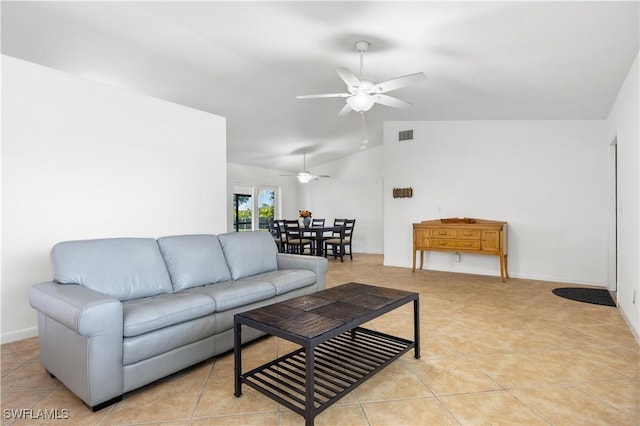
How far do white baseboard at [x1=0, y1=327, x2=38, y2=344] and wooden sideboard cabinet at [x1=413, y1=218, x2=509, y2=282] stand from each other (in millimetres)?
5077

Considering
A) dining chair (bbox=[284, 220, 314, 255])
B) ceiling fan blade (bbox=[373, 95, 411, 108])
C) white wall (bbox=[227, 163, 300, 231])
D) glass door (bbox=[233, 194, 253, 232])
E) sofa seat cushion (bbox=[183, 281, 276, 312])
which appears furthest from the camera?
glass door (bbox=[233, 194, 253, 232])

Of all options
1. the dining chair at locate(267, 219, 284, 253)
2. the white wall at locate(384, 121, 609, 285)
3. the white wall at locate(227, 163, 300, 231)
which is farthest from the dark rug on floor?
the white wall at locate(227, 163, 300, 231)

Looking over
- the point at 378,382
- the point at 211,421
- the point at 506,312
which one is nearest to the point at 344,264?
the point at 506,312

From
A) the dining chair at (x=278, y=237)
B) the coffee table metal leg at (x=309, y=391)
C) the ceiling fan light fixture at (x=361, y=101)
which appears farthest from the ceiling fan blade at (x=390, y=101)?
the dining chair at (x=278, y=237)

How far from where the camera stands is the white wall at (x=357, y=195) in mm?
8836

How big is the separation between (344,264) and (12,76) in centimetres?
559

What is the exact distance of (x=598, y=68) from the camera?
320 cm

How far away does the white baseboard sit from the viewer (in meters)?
2.89

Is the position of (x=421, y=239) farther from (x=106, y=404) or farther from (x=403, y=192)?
(x=106, y=404)

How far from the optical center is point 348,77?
2992 millimetres

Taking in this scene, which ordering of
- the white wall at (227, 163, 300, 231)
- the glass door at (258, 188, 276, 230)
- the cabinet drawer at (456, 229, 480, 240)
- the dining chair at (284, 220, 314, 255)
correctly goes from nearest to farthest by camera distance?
the cabinet drawer at (456, 229, 480, 240) < the dining chair at (284, 220, 314, 255) < the white wall at (227, 163, 300, 231) < the glass door at (258, 188, 276, 230)

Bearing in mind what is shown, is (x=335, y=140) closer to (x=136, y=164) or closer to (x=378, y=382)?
(x=136, y=164)

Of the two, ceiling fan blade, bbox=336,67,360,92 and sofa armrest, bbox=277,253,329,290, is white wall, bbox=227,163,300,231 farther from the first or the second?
ceiling fan blade, bbox=336,67,360,92

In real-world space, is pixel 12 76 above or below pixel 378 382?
above
